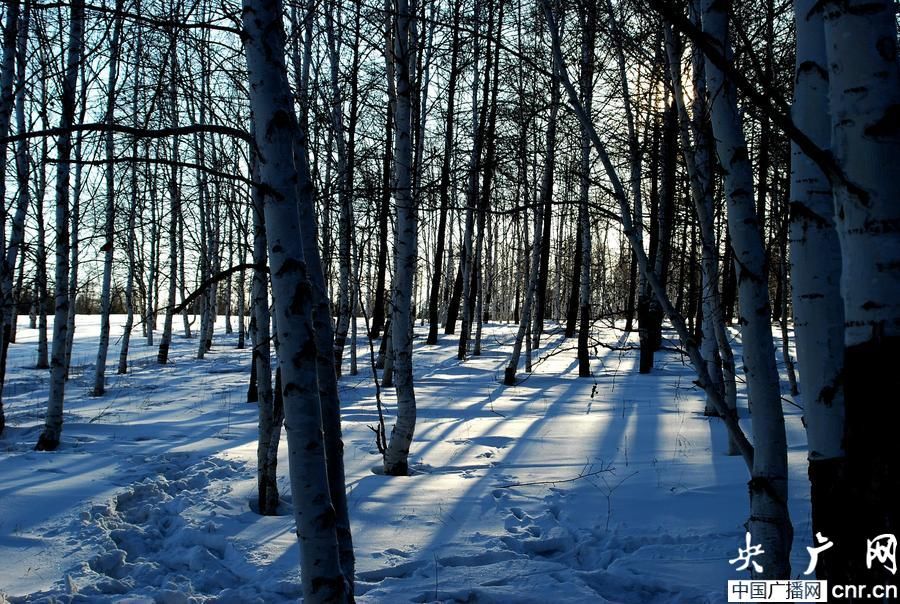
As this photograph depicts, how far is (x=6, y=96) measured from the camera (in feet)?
23.6

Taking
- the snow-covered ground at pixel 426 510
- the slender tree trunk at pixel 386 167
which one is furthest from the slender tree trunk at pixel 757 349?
the slender tree trunk at pixel 386 167

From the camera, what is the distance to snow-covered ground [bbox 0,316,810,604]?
3936mm

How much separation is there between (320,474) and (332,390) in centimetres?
78

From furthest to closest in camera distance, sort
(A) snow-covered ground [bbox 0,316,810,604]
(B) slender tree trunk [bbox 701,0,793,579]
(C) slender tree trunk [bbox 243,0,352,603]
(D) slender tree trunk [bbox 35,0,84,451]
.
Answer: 1. (D) slender tree trunk [bbox 35,0,84,451]
2. (A) snow-covered ground [bbox 0,316,810,604]
3. (B) slender tree trunk [bbox 701,0,793,579]
4. (C) slender tree trunk [bbox 243,0,352,603]

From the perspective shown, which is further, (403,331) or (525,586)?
(403,331)

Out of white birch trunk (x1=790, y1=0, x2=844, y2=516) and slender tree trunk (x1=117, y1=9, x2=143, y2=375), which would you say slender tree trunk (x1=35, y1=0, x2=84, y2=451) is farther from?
white birch trunk (x1=790, y1=0, x2=844, y2=516)

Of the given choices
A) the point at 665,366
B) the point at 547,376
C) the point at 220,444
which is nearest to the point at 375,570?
the point at 220,444

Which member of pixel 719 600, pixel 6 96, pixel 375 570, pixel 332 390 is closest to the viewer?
pixel 332 390

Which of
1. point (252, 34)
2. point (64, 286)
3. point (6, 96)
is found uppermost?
point (6, 96)

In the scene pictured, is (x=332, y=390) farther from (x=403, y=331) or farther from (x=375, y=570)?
(x=403, y=331)

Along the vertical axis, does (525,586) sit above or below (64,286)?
below

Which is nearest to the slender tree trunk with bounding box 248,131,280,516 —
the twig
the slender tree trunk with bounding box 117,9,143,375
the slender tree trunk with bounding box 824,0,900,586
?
the slender tree trunk with bounding box 117,9,143,375

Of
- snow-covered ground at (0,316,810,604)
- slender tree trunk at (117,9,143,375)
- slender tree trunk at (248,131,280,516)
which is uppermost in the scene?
slender tree trunk at (117,9,143,375)

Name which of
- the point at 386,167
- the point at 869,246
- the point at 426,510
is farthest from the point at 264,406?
the point at 386,167
